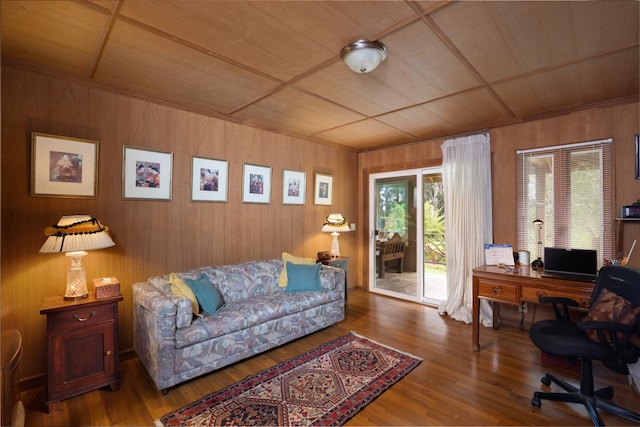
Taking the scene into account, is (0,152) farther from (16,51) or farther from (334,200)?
(334,200)

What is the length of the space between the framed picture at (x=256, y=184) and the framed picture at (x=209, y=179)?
0.26 metres

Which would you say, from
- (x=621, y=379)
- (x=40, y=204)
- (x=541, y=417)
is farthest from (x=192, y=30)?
(x=621, y=379)

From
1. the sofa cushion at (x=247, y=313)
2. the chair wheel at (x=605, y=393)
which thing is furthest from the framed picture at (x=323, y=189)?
the chair wheel at (x=605, y=393)

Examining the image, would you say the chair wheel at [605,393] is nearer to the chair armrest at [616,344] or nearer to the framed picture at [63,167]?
the chair armrest at [616,344]

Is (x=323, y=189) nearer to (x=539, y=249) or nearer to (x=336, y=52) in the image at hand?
(x=336, y=52)

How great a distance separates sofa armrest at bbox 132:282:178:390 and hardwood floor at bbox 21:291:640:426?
172 millimetres

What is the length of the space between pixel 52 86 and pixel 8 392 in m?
2.35

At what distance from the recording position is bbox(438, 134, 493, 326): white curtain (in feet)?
12.6

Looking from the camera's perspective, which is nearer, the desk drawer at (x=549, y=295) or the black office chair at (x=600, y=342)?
the black office chair at (x=600, y=342)

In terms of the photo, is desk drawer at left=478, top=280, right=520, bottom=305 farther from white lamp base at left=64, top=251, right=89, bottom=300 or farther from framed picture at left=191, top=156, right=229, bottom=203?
white lamp base at left=64, top=251, right=89, bottom=300

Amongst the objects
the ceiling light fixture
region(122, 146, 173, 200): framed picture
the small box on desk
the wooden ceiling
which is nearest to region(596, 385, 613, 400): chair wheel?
the wooden ceiling

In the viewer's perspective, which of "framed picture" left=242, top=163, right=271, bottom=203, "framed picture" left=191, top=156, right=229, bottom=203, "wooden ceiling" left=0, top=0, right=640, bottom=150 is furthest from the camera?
"framed picture" left=242, top=163, right=271, bottom=203

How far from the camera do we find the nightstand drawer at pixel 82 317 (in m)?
2.15

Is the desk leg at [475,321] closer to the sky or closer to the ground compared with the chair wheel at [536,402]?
closer to the sky
